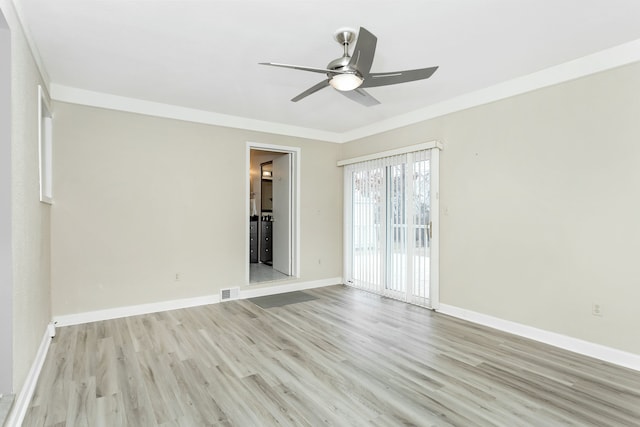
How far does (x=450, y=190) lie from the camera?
4.04m

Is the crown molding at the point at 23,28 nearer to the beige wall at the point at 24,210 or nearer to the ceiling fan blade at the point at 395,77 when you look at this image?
the beige wall at the point at 24,210

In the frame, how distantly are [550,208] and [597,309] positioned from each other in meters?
0.96

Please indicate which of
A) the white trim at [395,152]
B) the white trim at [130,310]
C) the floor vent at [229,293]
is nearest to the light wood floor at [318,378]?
the white trim at [130,310]

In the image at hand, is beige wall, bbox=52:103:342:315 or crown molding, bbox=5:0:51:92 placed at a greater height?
crown molding, bbox=5:0:51:92

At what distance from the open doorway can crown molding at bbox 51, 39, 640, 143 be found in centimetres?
44

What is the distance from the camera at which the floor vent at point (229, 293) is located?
4.58 m

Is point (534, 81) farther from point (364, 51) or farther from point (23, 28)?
point (23, 28)

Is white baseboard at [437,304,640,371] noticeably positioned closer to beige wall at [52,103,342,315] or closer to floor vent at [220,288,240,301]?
floor vent at [220,288,240,301]

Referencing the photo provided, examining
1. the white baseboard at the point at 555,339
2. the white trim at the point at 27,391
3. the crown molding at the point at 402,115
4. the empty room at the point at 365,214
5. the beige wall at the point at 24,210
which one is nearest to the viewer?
the white trim at the point at 27,391

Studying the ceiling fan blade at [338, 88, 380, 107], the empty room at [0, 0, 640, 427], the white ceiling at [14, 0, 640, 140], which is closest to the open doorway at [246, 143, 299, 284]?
the empty room at [0, 0, 640, 427]

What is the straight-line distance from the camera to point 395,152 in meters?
4.61

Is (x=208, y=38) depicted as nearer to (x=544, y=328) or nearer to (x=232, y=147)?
(x=232, y=147)

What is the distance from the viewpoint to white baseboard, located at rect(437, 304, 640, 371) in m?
2.69

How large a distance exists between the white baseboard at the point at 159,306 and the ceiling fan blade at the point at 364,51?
3.56 meters
